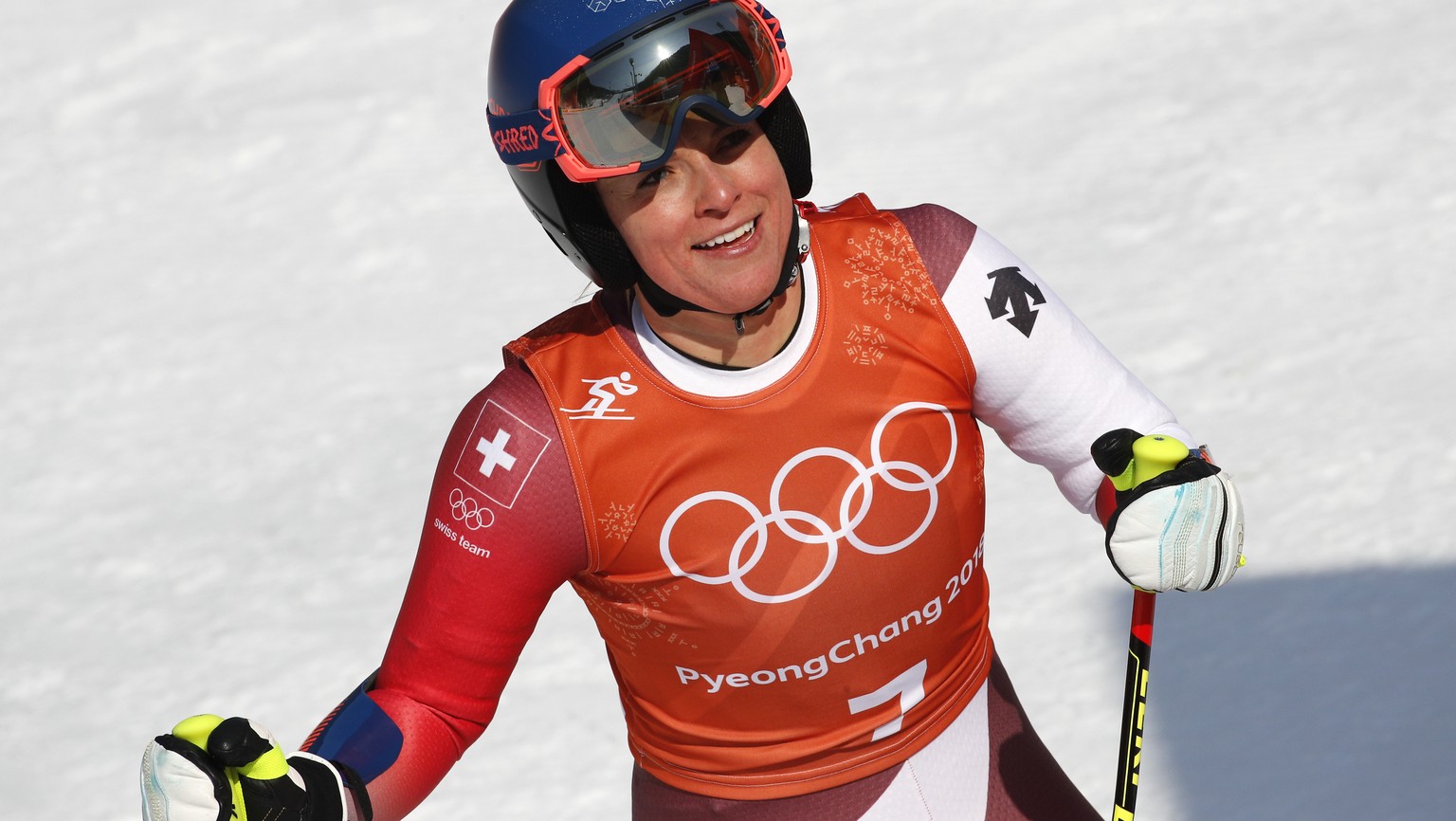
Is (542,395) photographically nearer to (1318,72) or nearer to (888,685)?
(888,685)

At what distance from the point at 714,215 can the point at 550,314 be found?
4.37 meters

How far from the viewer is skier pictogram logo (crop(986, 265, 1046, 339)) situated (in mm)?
2314

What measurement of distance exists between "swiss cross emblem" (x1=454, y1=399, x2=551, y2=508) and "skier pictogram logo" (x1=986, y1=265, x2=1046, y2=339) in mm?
654

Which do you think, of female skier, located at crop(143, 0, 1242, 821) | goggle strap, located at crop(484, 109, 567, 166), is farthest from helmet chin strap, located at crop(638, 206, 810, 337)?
goggle strap, located at crop(484, 109, 567, 166)

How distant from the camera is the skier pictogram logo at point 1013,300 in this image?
2.31m

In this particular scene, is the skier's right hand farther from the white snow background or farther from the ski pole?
the white snow background

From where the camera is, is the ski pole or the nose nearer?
the nose

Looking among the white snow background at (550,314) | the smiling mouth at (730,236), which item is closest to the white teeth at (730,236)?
the smiling mouth at (730,236)

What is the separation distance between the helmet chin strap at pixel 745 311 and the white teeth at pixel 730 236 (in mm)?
69

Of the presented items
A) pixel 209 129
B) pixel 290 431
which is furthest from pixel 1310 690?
pixel 209 129

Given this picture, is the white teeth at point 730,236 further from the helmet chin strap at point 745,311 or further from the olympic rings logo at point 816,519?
the olympic rings logo at point 816,519

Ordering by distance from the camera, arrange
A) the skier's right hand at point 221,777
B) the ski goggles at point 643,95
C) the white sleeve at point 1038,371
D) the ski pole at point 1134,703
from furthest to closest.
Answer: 1. the ski pole at point 1134,703
2. the white sleeve at point 1038,371
3. the ski goggles at point 643,95
4. the skier's right hand at point 221,777

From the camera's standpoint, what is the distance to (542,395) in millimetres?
2254

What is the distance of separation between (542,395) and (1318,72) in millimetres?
5802
